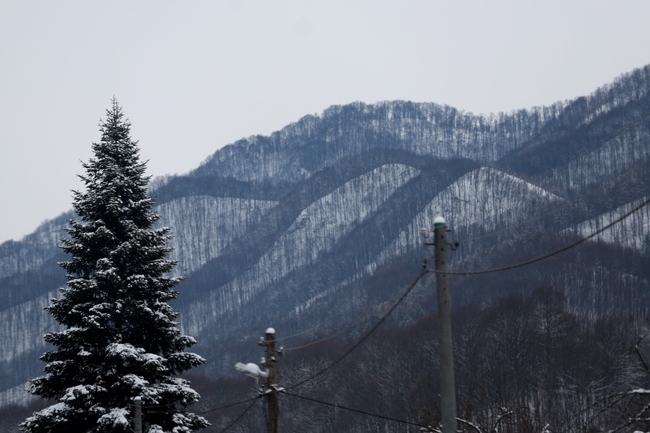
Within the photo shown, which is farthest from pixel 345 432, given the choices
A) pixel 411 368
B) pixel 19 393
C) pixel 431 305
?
pixel 19 393

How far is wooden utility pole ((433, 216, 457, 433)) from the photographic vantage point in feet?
40.5

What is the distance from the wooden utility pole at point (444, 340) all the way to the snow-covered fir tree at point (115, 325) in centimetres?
992

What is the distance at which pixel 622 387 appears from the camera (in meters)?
73.4

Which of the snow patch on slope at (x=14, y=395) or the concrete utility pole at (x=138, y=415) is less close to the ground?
the concrete utility pole at (x=138, y=415)

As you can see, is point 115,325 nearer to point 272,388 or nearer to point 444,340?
point 272,388

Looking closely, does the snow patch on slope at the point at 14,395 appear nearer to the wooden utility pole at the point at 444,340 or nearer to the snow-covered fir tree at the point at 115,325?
the snow-covered fir tree at the point at 115,325

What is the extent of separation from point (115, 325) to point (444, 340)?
11138 mm

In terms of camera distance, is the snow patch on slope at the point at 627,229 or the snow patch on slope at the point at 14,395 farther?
the snow patch on slope at the point at 14,395

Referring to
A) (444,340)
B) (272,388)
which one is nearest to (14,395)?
(272,388)

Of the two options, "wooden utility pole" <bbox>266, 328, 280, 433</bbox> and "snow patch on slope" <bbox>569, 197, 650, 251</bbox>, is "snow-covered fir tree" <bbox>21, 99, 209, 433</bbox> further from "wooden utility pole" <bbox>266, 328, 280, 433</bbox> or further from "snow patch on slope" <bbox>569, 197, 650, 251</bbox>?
"snow patch on slope" <bbox>569, 197, 650, 251</bbox>

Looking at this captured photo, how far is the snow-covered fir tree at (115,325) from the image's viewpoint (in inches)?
802

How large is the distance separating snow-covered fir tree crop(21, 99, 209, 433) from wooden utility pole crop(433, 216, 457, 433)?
9.92m

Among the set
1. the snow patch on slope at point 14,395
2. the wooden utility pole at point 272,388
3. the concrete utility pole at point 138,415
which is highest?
the wooden utility pole at point 272,388

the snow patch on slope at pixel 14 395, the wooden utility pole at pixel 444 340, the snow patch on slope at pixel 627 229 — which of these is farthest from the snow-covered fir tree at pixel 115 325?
the snow patch on slope at pixel 14 395
